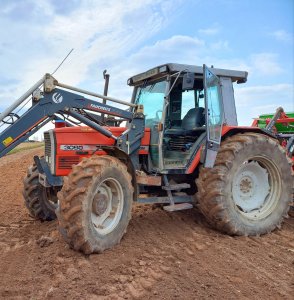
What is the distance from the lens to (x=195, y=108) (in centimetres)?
662

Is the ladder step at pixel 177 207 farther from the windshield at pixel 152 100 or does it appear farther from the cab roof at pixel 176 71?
the cab roof at pixel 176 71

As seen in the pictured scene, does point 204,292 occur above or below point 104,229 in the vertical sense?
below

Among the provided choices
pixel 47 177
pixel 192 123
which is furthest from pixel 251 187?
pixel 47 177

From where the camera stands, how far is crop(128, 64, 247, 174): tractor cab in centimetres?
606

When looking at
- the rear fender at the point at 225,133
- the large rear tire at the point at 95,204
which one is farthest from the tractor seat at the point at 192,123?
the large rear tire at the point at 95,204

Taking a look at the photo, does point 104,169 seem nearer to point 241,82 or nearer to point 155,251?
point 155,251

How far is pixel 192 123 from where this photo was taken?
6.52 m

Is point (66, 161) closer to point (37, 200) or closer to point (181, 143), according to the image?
point (37, 200)

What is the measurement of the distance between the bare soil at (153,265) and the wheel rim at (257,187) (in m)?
0.49

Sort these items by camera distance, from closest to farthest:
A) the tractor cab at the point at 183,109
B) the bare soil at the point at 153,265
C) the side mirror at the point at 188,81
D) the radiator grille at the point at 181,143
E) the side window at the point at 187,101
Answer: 1. the bare soil at the point at 153,265
2. the side mirror at the point at 188,81
3. the tractor cab at the point at 183,109
4. the radiator grille at the point at 181,143
5. the side window at the point at 187,101

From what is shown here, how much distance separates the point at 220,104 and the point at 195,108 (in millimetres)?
432

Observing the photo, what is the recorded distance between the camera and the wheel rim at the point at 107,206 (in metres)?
4.97

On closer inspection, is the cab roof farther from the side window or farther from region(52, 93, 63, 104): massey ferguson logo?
region(52, 93, 63, 104): massey ferguson logo

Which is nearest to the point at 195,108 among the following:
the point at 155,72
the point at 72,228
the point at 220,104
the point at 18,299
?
the point at 220,104
